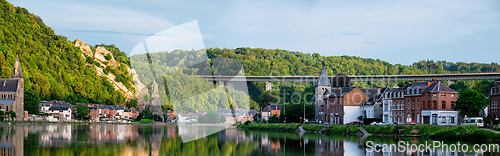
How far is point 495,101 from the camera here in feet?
168

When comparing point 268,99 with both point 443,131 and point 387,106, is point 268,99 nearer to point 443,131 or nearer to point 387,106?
point 387,106

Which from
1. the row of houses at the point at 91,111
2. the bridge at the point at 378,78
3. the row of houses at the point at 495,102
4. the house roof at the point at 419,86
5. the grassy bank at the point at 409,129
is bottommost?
the row of houses at the point at 91,111

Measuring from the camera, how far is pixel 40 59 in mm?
127875

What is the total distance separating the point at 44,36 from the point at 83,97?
26.8 metres

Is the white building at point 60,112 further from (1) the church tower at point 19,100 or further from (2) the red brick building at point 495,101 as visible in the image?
(2) the red brick building at point 495,101

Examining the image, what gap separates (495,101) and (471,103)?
5.41 m

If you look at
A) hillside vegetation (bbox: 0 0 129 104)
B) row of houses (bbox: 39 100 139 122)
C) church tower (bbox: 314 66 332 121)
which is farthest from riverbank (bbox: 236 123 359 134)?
hillside vegetation (bbox: 0 0 129 104)

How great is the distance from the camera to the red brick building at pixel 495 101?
50.1 meters

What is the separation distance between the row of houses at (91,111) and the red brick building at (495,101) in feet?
260

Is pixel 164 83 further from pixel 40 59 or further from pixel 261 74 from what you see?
pixel 261 74

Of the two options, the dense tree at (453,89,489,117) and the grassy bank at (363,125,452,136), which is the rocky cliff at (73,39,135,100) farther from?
the dense tree at (453,89,489,117)

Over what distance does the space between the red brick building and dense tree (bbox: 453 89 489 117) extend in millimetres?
3197

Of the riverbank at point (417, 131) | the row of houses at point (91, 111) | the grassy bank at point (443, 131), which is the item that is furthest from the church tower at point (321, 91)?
the row of houses at point (91, 111)

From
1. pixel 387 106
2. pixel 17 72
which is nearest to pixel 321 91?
pixel 387 106
